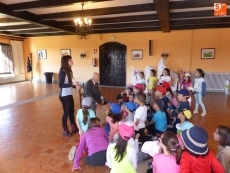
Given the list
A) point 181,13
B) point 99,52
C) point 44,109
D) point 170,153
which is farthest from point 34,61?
point 170,153

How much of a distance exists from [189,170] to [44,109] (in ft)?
15.5

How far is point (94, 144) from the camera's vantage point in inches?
90.5

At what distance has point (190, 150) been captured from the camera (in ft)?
4.80

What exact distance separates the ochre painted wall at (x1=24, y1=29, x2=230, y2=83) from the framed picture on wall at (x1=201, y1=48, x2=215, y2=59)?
129 mm

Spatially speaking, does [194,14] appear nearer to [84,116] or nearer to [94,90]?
[94,90]

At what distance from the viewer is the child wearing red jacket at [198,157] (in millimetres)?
1432

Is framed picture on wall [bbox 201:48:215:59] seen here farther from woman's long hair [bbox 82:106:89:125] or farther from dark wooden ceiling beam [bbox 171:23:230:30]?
woman's long hair [bbox 82:106:89:125]

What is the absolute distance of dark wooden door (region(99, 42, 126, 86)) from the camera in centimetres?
941

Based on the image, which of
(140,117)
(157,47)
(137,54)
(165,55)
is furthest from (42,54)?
(140,117)

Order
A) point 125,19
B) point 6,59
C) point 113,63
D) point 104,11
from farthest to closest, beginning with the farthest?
point 6,59, point 113,63, point 125,19, point 104,11

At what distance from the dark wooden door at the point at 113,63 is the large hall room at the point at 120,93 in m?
0.05

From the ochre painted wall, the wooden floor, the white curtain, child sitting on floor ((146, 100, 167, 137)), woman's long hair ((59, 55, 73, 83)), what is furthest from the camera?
the white curtain

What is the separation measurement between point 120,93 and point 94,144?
4872 mm

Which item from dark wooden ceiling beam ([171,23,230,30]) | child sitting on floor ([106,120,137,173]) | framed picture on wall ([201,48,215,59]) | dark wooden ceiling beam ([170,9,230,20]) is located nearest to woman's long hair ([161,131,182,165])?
child sitting on floor ([106,120,137,173])
